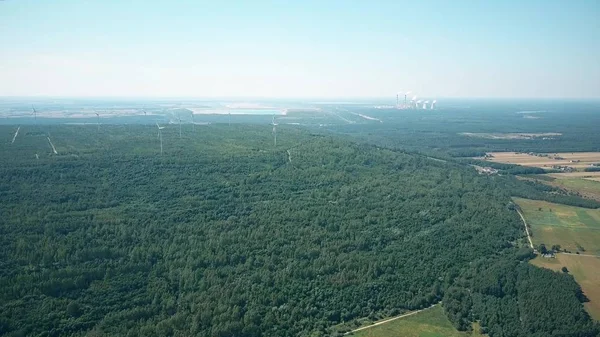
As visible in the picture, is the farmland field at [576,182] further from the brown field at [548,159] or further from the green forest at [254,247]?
the brown field at [548,159]

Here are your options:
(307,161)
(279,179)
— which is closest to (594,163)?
(307,161)

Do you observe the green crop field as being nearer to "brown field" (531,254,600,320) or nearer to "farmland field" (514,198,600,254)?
"farmland field" (514,198,600,254)

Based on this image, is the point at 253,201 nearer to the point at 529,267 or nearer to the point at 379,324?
the point at 379,324

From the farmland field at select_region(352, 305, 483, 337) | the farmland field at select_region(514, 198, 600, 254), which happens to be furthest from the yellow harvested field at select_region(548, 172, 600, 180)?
the farmland field at select_region(352, 305, 483, 337)

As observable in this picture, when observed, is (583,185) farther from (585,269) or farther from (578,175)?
(585,269)

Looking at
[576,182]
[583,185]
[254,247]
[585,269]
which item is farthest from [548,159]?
[254,247]

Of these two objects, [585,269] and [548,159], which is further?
[548,159]

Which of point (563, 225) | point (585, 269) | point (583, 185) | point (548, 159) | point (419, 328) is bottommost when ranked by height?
point (419, 328)
